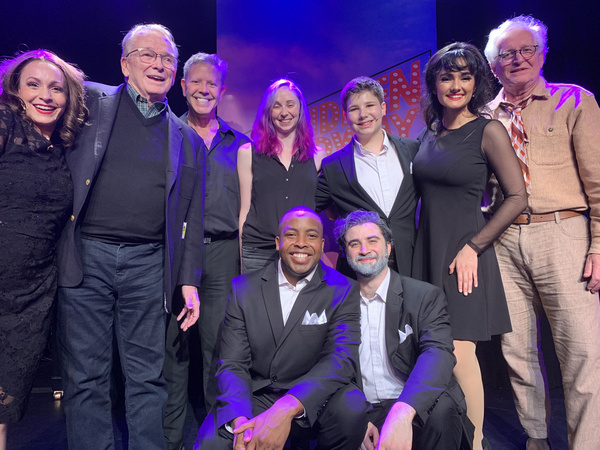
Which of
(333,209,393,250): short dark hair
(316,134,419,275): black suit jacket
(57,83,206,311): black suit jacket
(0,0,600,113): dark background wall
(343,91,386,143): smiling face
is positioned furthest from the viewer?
(0,0,600,113): dark background wall

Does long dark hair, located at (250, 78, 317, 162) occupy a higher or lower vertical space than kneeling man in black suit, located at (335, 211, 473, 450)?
higher

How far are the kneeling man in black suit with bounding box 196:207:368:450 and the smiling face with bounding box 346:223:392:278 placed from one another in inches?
4.0

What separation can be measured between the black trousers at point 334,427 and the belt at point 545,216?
4.05 ft

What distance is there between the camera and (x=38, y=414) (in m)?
3.48

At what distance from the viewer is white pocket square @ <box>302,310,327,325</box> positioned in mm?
2272

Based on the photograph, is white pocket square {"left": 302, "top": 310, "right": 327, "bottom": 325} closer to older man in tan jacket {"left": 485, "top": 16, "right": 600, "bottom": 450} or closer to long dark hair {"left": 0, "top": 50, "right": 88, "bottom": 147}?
older man in tan jacket {"left": 485, "top": 16, "right": 600, "bottom": 450}

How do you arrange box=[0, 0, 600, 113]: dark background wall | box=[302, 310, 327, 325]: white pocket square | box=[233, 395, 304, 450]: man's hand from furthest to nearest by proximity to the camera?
box=[0, 0, 600, 113]: dark background wall, box=[302, 310, 327, 325]: white pocket square, box=[233, 395, 304, 450]: man's hand

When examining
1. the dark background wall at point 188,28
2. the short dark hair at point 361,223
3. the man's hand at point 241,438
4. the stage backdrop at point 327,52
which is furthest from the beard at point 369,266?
the dark background wall at point 188,28

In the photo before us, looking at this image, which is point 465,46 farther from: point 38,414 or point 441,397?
point 38,414

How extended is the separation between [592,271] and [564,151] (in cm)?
62

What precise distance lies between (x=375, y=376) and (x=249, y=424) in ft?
2.27

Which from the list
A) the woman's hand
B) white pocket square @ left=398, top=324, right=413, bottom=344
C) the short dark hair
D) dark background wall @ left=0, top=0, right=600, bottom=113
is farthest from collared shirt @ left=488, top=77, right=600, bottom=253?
dark background wall @ left=0, top=0, right=600, bottom=113

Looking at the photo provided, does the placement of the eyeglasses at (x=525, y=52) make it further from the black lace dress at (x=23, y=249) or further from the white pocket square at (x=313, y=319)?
the black lace dress at (x=23, y=249)

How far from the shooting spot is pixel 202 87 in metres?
3.09
